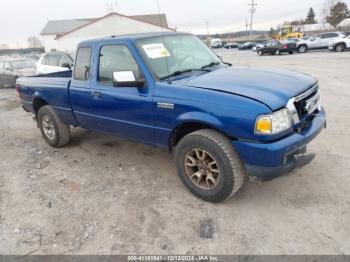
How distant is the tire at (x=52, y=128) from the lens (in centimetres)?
538

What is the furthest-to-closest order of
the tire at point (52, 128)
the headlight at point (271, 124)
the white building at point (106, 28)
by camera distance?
1. the white building at point (106, 28)
2. the tire at point (52, 128)
3. the headlight at point (271, 124)

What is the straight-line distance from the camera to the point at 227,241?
2.93 meters

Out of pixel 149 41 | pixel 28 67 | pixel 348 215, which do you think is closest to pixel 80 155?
pixel 149 41

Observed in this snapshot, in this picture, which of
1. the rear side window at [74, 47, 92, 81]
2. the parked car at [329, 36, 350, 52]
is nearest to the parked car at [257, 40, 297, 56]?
the parked car at [329, 36, 350, 52]

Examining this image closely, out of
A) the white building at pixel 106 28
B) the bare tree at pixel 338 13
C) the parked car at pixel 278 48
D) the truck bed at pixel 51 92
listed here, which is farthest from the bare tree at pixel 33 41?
the truck bed at pixel 51 92

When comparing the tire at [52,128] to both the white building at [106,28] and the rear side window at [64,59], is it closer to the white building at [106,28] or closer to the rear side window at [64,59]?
the rear side window at [64,59]

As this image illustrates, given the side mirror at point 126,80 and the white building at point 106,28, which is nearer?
the side mirror at point 126,80

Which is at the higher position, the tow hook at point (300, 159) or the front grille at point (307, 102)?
the front grille at point (307, 102)

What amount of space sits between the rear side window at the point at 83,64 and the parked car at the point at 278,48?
27439 mm

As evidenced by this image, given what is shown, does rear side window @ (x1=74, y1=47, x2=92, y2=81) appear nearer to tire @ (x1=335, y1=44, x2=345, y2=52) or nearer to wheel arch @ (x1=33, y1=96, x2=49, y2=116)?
wheel arch @ (x1=33, y1=96, x2=49, y2=116)

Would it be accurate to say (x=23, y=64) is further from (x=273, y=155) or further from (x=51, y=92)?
(x=273, y=155)

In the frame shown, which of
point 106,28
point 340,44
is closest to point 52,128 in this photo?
point 340,44

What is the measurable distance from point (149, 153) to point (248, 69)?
208 centimetres

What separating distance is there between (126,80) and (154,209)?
151 centimetres
